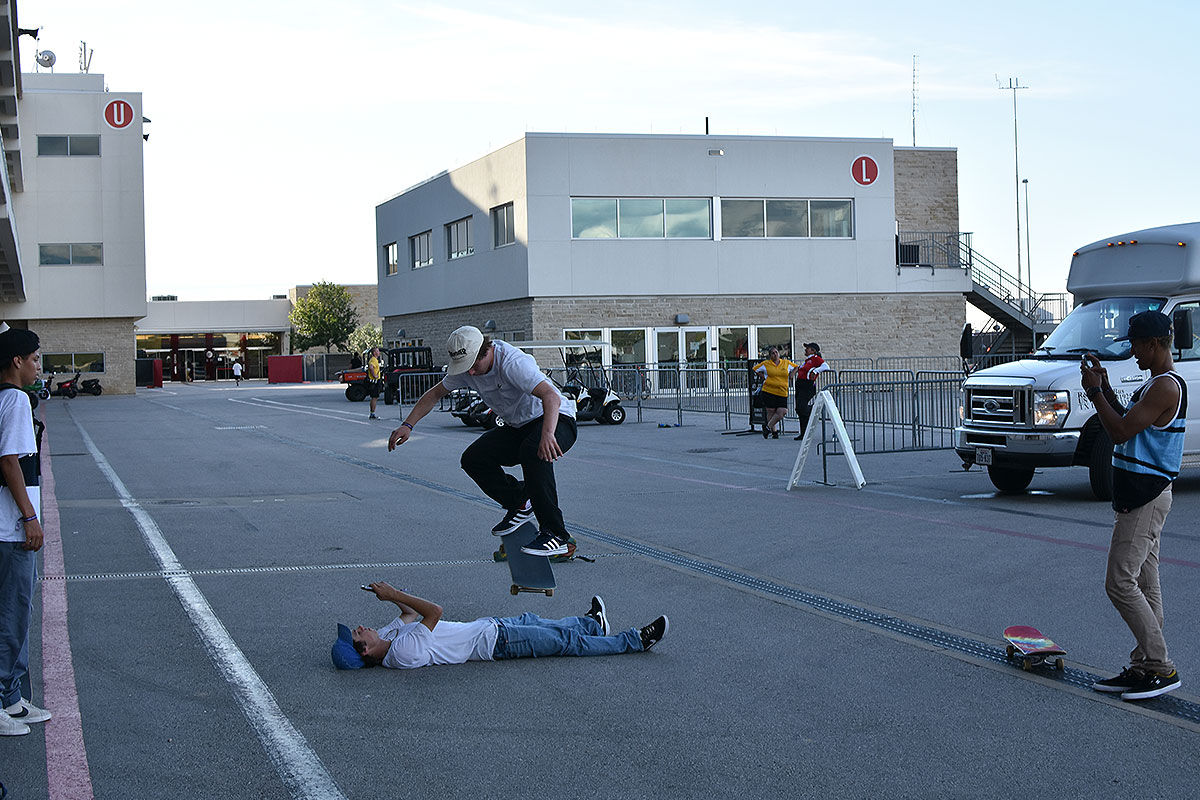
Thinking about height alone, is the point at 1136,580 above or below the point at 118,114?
below

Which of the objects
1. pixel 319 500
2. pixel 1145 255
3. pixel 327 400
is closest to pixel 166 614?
pixel 319 500

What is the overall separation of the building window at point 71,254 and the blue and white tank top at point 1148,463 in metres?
55.9

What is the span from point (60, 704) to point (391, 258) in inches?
2095

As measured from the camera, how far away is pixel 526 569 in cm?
793

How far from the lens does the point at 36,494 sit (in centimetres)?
542

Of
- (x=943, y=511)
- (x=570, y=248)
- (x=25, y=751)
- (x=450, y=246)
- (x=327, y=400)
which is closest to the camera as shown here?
(x=25, y=751)

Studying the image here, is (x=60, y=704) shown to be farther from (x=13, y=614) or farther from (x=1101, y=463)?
(x=1101, y=463)

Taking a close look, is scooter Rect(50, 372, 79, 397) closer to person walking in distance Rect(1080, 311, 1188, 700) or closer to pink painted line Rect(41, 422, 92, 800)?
pink painted line Rect(41, 422, 92, 800)

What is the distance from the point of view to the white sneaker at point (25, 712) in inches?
210

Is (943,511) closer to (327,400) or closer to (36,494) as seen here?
(36,494)

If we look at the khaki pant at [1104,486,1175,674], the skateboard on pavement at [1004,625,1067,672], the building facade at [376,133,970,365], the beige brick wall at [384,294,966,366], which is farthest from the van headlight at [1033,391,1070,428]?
the beige brick wall at [384,294,966,366]

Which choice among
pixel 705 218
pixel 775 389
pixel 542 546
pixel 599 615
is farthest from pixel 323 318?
pixel 599 615

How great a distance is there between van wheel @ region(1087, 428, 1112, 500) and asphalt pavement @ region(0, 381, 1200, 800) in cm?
36

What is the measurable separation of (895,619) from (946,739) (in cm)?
233
